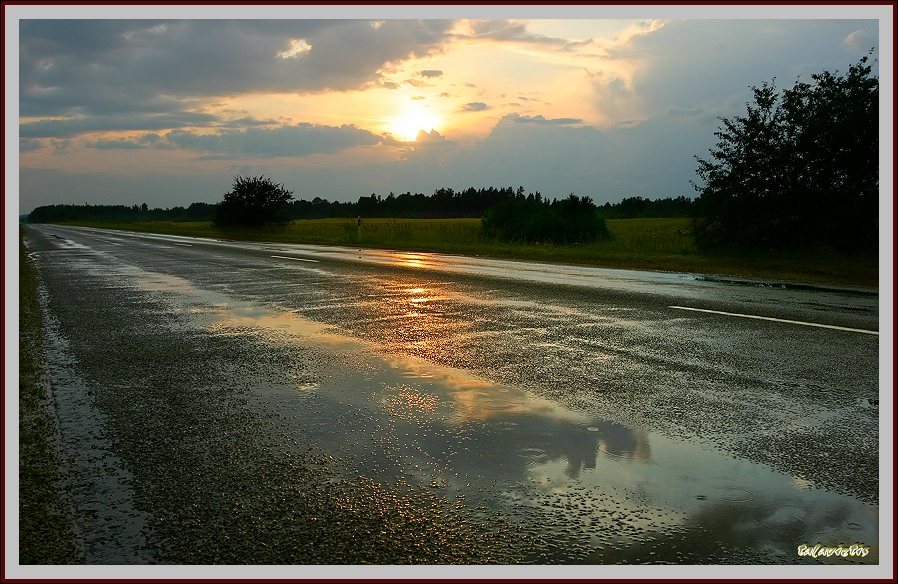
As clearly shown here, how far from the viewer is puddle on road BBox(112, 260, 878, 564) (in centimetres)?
325

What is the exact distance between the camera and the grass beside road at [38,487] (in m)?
3.18

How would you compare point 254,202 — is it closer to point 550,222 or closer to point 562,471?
point 550,222

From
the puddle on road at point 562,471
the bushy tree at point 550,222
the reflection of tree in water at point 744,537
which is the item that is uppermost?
the bushy tree at point 550,222

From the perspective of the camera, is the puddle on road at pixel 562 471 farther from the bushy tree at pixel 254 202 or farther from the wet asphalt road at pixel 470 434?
the bushy tree at pixel 254 202

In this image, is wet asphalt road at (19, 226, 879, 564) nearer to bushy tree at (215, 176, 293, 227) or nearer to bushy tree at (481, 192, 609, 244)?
bushy tree at (481, 192, 609, 244)

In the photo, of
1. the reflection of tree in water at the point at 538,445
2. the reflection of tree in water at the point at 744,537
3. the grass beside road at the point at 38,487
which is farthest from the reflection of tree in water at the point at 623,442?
the grass beside road at the point at 38,487

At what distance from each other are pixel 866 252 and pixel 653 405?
→ 15.6 m

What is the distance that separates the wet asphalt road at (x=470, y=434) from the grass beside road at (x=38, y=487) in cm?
10

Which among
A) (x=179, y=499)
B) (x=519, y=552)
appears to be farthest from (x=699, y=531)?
(x=179, y=499)

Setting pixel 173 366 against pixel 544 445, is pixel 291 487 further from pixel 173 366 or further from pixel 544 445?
pixel 173 366

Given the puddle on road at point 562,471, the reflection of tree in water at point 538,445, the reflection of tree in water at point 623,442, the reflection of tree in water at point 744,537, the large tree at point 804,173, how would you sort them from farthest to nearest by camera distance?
the large tree at point 804,173
the reflection of tree in water at point 623,442
the reflection of tree in water at point 538,445
the puddle on road at point 562,471
the reflection of tree in water at point 744,537

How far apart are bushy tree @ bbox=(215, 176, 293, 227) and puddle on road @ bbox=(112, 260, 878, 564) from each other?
168 ft

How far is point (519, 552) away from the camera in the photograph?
3.10 meters

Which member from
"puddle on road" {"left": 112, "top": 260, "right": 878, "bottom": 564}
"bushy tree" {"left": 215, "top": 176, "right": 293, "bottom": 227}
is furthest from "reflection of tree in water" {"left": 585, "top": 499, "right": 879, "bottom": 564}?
"bushy tree" {"left": 215, "top": 176, "right": 293, "bottom": 227}
